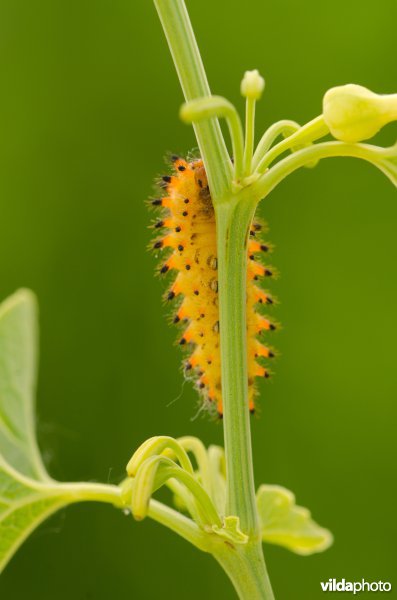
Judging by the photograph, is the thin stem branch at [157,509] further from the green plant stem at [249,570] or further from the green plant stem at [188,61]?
the green plant stem at [188,61]

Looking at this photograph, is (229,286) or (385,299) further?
(385,299)

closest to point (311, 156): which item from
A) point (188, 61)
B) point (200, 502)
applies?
point (188, 61)

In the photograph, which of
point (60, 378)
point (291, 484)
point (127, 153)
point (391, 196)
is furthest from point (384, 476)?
point (127, 153)

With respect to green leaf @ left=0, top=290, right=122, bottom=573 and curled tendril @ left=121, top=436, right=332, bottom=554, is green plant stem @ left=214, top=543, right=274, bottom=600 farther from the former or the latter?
green leaf @ left=0, top=290, right=122, bottom=573

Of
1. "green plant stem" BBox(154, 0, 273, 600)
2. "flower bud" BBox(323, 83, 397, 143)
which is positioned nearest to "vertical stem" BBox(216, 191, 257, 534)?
"green plant stem" BBox(154, 0, 273, 600)

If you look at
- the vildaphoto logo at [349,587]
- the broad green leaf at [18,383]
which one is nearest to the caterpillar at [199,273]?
the broad green leaf at [18,383]

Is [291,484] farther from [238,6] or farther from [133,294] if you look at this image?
[238,6]
